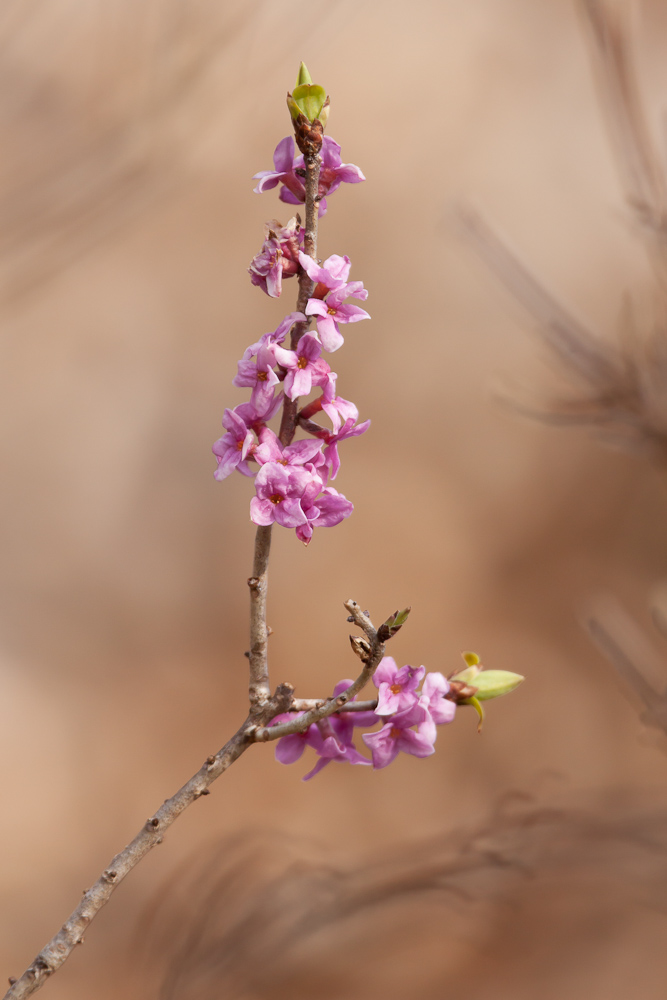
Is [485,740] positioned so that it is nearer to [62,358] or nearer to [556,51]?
[62,358]

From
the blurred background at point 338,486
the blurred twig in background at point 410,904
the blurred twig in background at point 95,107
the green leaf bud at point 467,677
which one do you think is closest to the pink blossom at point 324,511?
the green leaf bud at point 467,677

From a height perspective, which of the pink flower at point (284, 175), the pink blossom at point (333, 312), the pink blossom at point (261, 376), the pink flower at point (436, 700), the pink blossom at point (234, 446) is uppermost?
the pink flower at point (284, 175)

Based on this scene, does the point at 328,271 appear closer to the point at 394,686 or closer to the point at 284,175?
the point at 284,175

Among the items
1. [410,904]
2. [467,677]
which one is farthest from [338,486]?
[467,677]

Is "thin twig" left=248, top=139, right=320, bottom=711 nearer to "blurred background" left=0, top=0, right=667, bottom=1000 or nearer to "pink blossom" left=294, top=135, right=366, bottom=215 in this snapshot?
"pink blossom" left=294, top=135, right=366, bottom=215

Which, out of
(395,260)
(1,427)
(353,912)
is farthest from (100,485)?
(353,912)

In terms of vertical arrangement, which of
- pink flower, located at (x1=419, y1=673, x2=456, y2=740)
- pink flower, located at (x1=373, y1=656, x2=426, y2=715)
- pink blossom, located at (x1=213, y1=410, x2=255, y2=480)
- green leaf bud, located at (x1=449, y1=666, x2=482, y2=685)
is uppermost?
green leaf bud, located at (x1=449, y1=666, x2=482, y2=685)

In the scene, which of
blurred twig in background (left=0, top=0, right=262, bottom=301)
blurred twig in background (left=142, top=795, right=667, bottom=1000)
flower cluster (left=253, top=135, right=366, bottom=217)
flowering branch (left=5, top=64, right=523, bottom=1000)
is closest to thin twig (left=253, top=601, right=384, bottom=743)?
flowering branch (left=5, top=64, right=523, bottom=1000)

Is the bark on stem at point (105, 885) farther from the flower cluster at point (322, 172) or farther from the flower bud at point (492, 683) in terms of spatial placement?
the flower cluster at point (322, 172)
